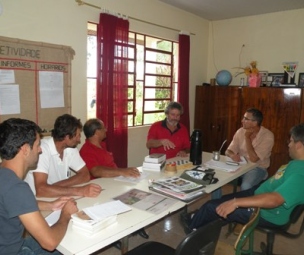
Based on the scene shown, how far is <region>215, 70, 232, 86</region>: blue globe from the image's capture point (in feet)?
15.7

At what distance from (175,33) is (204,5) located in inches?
24.3

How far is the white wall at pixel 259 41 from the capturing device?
438 cm

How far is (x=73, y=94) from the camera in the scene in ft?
10.8

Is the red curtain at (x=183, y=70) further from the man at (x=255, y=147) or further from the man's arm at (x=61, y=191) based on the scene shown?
the man's arm at (x=61, y=191)

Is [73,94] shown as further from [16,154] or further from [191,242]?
[191,242]

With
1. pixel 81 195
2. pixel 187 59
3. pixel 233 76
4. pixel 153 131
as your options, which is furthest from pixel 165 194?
pixel 233 76

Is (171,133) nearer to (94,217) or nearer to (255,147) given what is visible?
(255,147)

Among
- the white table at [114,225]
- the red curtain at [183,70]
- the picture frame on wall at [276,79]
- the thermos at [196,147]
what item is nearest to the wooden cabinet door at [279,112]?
the picture frame on wall at [276,79]

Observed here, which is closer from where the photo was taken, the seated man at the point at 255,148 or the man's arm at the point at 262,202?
the man's arm at the point at 262,202

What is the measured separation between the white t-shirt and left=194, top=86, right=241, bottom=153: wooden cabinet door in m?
3.01

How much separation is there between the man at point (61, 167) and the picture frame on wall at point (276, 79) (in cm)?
351

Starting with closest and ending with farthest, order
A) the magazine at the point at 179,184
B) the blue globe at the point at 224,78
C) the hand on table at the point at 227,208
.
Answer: the hand on table at the point at 227,208, the magazine at the point at 179,184, the blue globe at the point at 224,78

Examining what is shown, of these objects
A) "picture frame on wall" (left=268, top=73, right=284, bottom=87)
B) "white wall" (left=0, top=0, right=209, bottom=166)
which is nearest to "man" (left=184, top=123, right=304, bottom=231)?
"white wall" (left=0, top=0, right=209, bottom=166)

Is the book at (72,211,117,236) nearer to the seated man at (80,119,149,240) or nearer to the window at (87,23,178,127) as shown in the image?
the seated man at (80,119,149,240)
